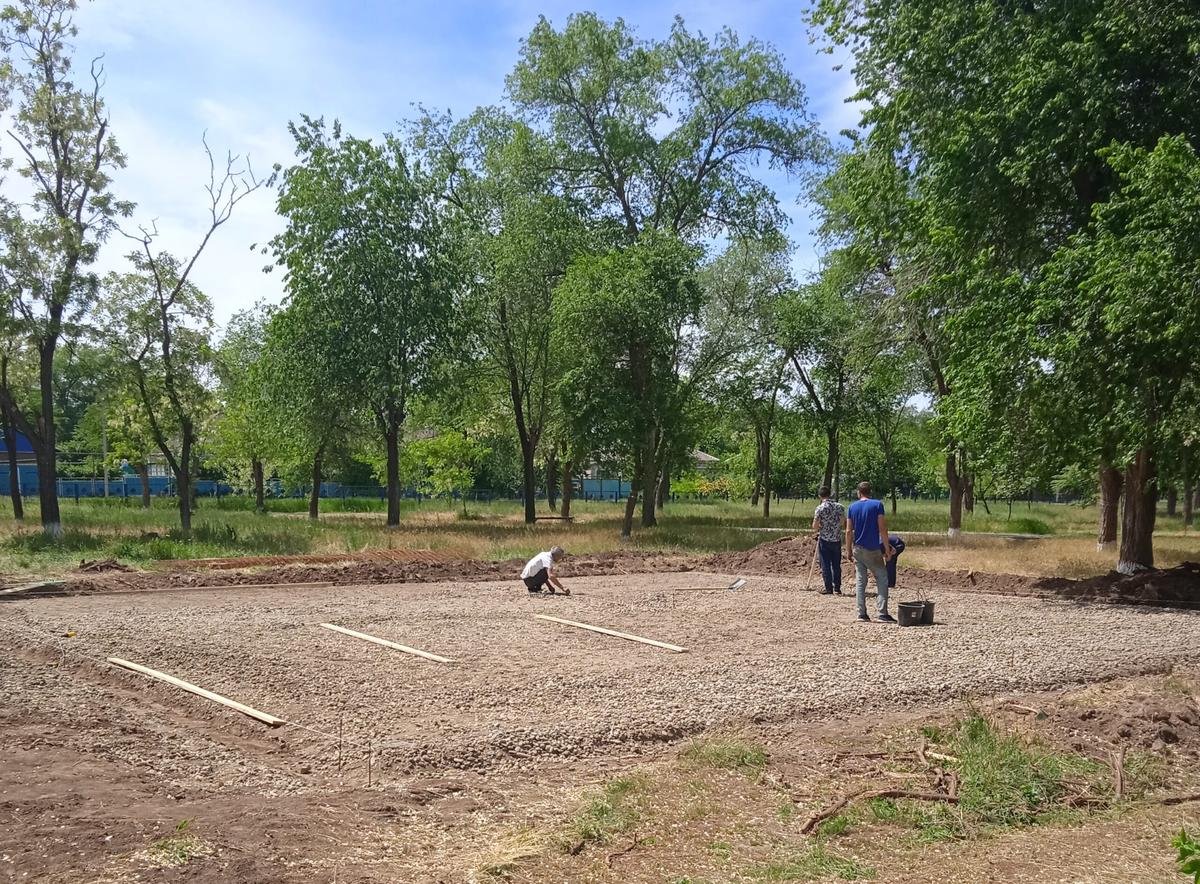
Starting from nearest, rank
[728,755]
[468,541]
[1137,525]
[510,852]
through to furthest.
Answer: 1. [510,852]
2. [728,755]
3. [1137,525]
4. [468,541]

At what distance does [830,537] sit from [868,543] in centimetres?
355

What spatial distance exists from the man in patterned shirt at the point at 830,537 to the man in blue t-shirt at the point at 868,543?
2.84 metres

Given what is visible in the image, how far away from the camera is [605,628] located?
39.3 ft

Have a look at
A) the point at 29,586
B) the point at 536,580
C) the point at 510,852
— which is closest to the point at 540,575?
the point at 536,580

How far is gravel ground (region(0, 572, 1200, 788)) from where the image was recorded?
729 centimetres

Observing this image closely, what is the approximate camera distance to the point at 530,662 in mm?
9742

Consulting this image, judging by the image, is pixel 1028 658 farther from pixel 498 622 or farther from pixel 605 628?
pixel 498 622

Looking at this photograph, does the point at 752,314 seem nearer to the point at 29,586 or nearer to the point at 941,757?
the point at 29,586

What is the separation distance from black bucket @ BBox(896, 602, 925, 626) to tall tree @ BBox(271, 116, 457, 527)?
2247 cm

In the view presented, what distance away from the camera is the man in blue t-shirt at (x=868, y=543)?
12359 millimetres

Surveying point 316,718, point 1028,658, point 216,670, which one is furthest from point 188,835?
point 1028,658

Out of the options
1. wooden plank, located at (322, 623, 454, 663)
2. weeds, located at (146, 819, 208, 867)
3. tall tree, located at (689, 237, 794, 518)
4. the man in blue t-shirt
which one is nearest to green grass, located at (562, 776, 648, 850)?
weeds, located at (146, 819, 208, 867)

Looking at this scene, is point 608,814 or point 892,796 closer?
point 608,814

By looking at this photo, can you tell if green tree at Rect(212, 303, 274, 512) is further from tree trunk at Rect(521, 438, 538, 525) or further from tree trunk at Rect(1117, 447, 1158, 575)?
tree trunk at Rect(1117, 447, 1158, 575)
